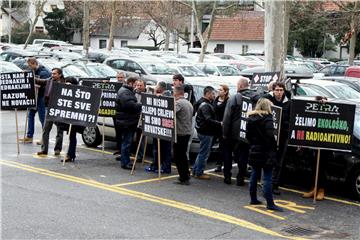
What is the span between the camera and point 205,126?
34.8 ft

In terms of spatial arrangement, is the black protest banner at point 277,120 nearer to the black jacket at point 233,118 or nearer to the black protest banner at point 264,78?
the black jacket at point 233,118

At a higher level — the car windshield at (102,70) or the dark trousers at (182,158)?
the car windshield at (102,70)

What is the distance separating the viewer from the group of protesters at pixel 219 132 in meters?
8.73

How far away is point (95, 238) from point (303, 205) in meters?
3.66

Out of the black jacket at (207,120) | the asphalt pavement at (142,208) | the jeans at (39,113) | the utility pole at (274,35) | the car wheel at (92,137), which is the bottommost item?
the asphalt pavement at (142,208)

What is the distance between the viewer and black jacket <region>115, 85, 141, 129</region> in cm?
1122

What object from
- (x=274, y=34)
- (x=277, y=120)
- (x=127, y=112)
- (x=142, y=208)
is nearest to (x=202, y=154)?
(x=127, y=112)

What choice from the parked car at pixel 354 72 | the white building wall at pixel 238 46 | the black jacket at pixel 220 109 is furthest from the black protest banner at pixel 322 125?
the white building wall at pixel 238 46

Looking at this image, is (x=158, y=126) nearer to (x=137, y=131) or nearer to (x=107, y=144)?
(x=137, y=131)

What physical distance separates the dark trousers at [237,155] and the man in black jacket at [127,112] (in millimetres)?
1825

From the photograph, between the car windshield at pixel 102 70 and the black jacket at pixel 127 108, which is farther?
the car windshield at pixel 102 70

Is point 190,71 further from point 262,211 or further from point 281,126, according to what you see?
point 262,211

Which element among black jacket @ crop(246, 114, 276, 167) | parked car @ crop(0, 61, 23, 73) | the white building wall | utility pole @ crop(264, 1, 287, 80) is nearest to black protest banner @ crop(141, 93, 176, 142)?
black jacket @ crop(246, 114, 276, 167)

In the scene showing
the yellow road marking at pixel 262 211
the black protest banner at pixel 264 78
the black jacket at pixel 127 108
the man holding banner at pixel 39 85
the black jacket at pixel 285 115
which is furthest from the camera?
the black protest banner at pixel 264 78
